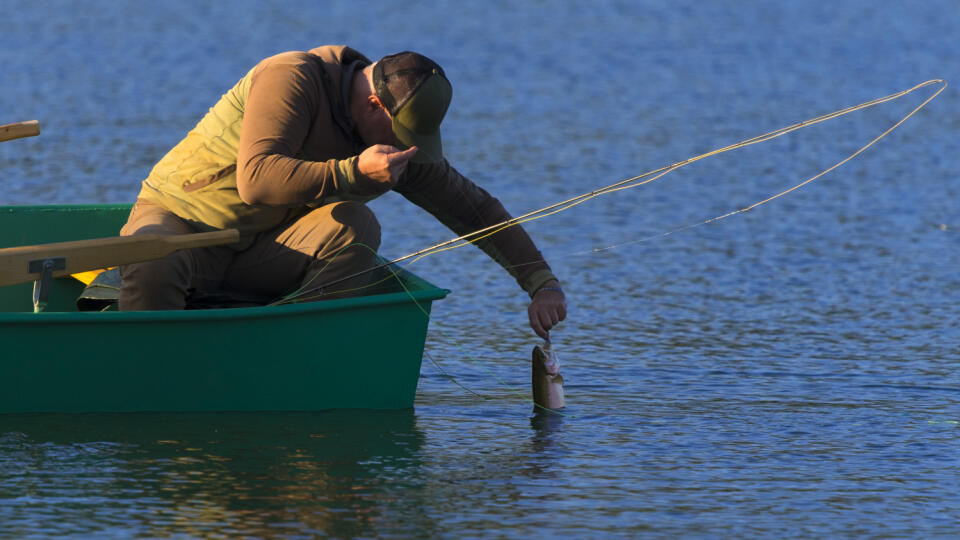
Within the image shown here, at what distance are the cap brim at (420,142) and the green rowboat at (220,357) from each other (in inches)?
17.7

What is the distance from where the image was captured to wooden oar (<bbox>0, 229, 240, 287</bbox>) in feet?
17.8

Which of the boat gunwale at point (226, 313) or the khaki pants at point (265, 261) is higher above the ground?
the khaki pants at point (265, 261)

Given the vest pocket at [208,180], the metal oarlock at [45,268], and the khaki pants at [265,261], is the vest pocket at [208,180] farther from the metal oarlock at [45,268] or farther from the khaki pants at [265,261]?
the metal oarlock at [45,268]

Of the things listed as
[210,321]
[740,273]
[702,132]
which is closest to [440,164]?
[210,321]

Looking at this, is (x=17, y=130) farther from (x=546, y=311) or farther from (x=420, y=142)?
(x=546, y=311)

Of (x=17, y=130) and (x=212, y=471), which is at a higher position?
(x=17, y=130)

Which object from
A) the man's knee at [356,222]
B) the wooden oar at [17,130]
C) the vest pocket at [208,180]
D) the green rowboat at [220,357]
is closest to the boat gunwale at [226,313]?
the green rowboat at [220,357]

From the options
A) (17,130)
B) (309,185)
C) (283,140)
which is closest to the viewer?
(309,185)

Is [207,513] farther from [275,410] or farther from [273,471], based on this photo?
[275,410]

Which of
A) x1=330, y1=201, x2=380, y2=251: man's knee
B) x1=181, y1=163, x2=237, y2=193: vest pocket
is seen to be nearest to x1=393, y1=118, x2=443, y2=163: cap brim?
x1=330, y1=201, x2=380, y2=251: man's knee

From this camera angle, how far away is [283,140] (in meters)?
5.54

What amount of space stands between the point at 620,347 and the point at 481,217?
4.46 feet

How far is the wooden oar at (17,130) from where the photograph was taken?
6700 mm

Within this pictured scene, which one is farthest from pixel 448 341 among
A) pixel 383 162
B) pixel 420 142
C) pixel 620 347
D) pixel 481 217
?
pixel 383 162
